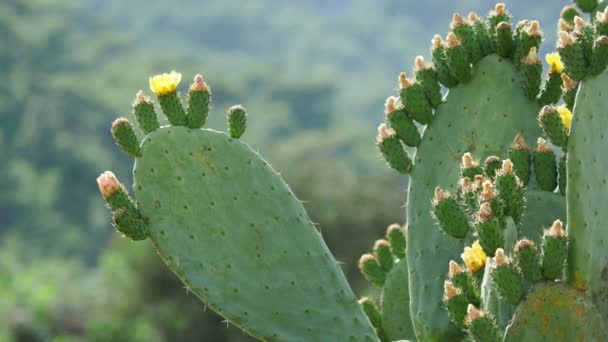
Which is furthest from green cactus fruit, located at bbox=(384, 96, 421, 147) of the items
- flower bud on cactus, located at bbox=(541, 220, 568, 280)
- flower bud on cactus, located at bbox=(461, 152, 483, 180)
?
flower bud on cactus, located at bbox=(541, 220, 568, 280)

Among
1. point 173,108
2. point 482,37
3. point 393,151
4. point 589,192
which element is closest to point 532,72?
point 482,37

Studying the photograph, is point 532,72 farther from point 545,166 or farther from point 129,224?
point 129,224

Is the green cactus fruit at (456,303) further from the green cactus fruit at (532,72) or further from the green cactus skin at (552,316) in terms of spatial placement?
the green cactus fruit at (532,72)

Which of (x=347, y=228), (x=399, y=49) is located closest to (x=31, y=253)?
(x=347, y=228)

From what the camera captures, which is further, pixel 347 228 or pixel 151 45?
pixel 151 45

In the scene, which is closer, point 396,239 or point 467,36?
point 467,36

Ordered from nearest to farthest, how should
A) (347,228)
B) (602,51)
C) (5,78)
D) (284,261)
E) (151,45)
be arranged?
(602,51) → (284,261) → (347,228) → (5,78) → (151,45)

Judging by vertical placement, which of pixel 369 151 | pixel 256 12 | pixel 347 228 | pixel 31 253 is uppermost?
pixel 256 12

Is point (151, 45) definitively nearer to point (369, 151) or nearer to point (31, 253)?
point (369, 151)
